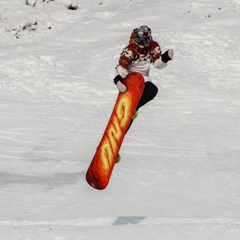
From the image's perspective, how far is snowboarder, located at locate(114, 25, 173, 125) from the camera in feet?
24.7

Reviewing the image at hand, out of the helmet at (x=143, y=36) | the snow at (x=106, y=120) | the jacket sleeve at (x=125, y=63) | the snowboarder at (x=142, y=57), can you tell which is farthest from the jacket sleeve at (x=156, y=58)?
the snow at (x=106, y=120)

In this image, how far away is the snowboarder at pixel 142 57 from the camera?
7539 mm

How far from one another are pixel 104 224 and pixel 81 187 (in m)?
1.39

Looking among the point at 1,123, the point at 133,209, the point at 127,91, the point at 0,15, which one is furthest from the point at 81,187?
the point at 0,15

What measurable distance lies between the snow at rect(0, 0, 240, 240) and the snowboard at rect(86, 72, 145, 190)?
34 centimetres

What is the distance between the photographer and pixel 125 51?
761 cm

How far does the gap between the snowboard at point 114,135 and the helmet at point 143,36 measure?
432mm

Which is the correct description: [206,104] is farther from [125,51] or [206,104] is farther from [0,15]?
[0,15]

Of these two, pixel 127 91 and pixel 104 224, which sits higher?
pixel 127 91

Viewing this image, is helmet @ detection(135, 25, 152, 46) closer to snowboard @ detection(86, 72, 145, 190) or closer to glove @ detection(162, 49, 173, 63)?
glove @ detection(162, 49, 173, 63)

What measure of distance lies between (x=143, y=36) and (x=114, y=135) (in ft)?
4.28

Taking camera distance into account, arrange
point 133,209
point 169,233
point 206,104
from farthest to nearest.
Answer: point 206,104, point 133,209, point 169,233

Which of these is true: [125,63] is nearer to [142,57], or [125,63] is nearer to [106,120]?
[142,57]

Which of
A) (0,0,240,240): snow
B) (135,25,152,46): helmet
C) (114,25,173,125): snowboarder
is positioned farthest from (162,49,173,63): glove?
(0,0,240,240): snow
